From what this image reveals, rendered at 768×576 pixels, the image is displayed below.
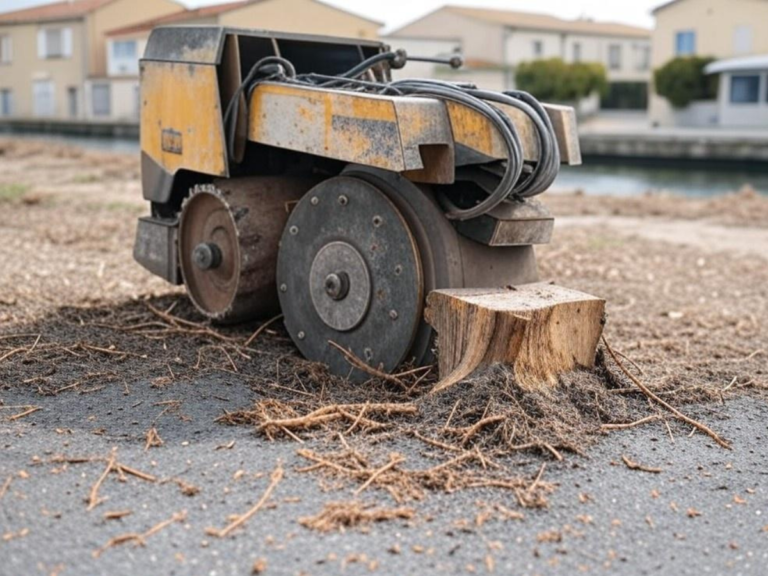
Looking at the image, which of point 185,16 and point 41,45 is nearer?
point 185,16

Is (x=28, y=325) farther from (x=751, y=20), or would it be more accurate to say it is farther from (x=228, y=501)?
(x=751, y=20)

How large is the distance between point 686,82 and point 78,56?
30.8 m

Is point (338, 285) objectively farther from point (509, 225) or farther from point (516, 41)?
point (516, 41)

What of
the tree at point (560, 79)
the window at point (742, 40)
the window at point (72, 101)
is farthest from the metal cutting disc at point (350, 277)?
the window at point (72, 101)

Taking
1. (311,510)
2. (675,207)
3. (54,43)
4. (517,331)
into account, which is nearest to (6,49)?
(54,43)

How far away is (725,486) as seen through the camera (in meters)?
4.30

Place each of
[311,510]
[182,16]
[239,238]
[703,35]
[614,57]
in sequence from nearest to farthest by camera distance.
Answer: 1. [311,510]
2. [239,238]
3. [703,35]
4. [182,16]
5. [614,57]

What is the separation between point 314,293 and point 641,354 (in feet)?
6.53

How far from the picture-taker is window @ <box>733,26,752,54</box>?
48.8m

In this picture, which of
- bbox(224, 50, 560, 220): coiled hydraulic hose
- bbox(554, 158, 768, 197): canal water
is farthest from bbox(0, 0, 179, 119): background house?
bbox(224, 50, 560, 220): coiled hydraulic hose

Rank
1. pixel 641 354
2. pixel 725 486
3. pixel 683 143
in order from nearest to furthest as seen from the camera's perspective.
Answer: pixel 725 486
pixel 641 354
pixel 683 143

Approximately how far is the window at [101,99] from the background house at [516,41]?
14468mm

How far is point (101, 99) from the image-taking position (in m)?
57.0

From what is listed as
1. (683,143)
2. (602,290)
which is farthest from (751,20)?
(602,290)
